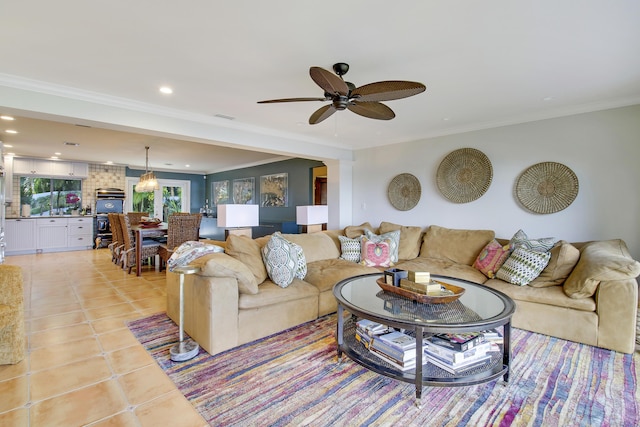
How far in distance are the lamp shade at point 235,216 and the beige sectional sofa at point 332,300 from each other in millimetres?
556

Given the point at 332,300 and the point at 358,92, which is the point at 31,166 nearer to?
the point at 332,300

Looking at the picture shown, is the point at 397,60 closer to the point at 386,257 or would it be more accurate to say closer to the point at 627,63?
the point at 627,63

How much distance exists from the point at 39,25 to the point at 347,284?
112 inches

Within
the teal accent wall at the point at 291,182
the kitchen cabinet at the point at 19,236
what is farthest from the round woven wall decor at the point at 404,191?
the kitchen cabinet at the point at 19,236

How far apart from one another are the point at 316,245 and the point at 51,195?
26.2ft

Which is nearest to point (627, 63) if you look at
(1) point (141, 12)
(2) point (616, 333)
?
(2) point (616, 333)

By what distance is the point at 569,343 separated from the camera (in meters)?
2.69

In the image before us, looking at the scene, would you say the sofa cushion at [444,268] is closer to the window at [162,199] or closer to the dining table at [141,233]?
the dining table at [141,233]

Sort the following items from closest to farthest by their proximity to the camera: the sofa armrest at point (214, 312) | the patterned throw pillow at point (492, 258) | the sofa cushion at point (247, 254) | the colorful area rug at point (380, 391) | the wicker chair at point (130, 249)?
the colorful area rug at point (380, 391) → the sofa armrest at point (214, 312) → the sofa cushion at point (247, 254) → the patterned throw pillow at point (492, 258) → the wicker chair at point (130, 249)

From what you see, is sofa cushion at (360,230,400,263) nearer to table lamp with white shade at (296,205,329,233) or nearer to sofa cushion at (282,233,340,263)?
sofa cushion at (282,233,340,263)

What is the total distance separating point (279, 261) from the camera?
290 centimetres

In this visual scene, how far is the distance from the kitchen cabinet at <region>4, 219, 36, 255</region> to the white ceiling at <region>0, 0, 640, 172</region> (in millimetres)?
5957

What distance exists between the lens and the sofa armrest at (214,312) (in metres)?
2.38

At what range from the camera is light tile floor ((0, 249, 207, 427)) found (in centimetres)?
174
